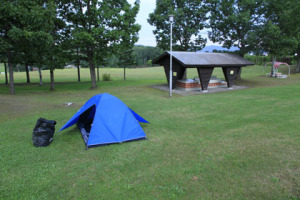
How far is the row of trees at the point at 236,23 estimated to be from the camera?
1902cm

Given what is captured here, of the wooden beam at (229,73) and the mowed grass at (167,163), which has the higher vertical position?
the wooden beam at (229,73)

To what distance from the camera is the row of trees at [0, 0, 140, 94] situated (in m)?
13.8

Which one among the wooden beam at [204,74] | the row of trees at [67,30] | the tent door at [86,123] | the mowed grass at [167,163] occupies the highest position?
the row of trees at [67,30]

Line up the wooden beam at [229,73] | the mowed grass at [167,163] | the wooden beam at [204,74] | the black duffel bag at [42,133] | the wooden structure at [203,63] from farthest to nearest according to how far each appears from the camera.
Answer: the wooden beam at [229,73] → the wooden beam at [204,74] → the wooden structure at [203,63] → the black duffel bag at [42,133] → the mowed grass at [167,163]

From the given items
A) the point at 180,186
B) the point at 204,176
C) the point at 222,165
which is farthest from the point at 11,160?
the point at 222,165

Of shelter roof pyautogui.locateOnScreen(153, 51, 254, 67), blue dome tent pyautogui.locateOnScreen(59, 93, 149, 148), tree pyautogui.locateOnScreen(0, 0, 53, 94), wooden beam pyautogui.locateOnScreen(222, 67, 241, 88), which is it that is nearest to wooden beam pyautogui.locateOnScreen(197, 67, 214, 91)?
shelter roof pyautogui.locateOnScreen(153, 51, 254, 67)

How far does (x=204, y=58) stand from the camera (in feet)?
54.8

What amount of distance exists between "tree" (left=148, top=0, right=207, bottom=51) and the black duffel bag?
723 inches

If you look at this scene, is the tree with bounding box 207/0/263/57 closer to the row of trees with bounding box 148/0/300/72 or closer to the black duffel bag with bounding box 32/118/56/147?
the row of trees with bounding box 148/0/300/72

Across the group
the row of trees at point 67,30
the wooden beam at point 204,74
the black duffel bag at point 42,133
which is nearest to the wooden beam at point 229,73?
the wooden beam at point 204,74

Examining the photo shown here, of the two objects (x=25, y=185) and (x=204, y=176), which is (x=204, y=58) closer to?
(x=204, y=176)

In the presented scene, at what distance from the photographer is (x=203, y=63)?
15.5 metres

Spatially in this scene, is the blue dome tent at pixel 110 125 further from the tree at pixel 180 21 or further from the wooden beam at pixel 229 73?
the tree at pixel 180 21

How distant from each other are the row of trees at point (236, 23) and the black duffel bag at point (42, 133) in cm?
1837
